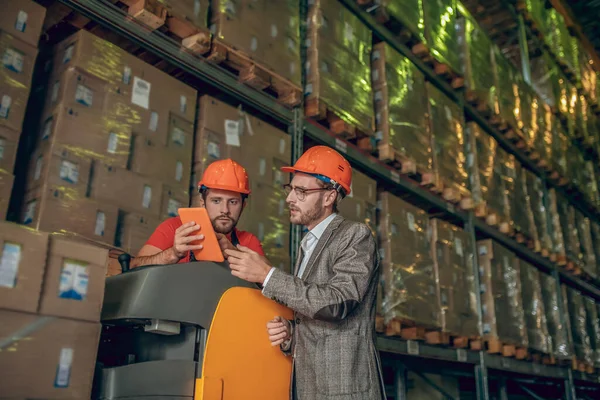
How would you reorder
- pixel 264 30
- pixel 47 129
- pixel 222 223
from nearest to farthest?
1. pixel 47 129
2. pixel 222 223
3. pixel 264 30

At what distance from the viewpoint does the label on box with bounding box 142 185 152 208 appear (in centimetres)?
278

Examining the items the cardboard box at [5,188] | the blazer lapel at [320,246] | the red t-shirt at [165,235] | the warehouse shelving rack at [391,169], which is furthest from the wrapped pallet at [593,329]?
the cardboard box at [5,188]

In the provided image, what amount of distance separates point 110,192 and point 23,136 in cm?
62

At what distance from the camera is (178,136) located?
3.08m

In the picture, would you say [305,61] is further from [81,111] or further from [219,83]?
[81,111]

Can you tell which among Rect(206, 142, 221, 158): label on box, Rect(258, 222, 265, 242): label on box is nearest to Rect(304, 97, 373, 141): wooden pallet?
Rect(206, 142, 221, 158): label on box

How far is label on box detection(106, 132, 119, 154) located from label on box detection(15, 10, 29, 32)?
612 mm

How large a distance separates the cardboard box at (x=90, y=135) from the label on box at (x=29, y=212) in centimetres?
30

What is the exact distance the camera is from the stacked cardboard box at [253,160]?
3262 mm

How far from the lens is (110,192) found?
261cm

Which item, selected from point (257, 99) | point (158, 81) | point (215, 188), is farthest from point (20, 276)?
point (257, 99)

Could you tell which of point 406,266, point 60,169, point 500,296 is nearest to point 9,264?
point 60,169

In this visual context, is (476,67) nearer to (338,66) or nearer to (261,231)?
(338,66)

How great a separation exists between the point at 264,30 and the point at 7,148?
1921 millimetres
